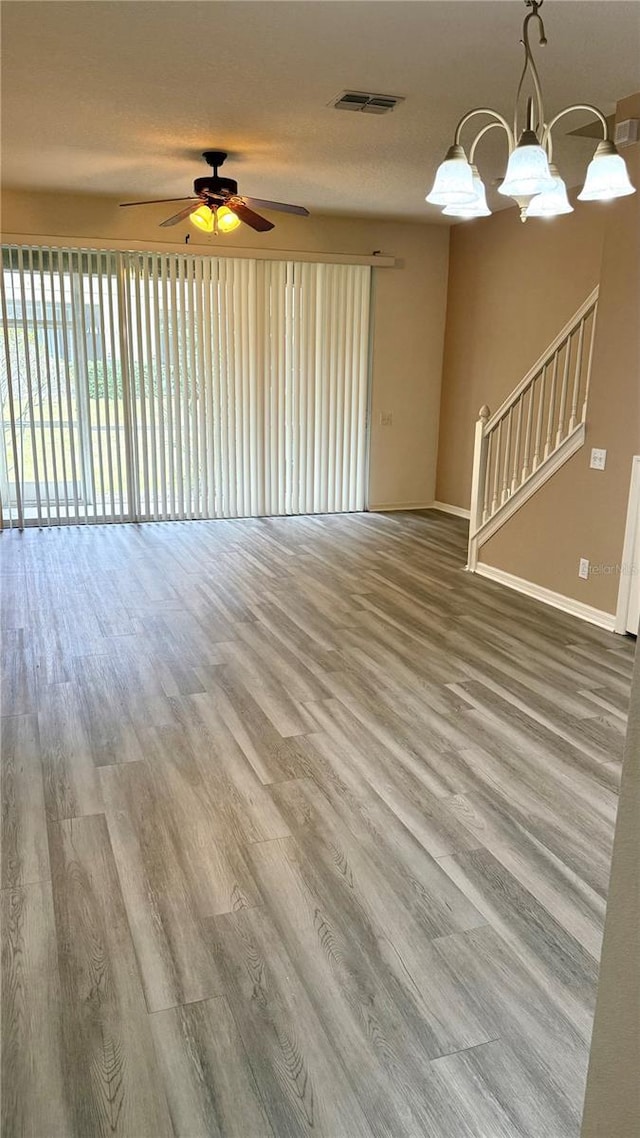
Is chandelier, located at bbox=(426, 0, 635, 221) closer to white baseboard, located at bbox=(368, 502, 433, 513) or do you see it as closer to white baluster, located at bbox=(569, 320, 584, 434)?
white baluster, located at bbox=(569, 320, 584, 434)

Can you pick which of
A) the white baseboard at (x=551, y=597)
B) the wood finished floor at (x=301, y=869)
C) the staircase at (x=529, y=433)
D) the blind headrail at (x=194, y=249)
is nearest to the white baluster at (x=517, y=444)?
the staircase at (x=529, y=433)

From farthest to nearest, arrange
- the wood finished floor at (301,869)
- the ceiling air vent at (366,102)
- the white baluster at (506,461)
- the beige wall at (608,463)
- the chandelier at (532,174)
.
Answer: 1. the white baluster at (506,461)
2. the beige wall at (608,463)
3. the ceiling air vent at (366,102)
4. the chandelier at (532,174)
5. the wood finished floor at (301,869)

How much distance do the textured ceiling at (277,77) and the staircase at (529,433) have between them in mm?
1419

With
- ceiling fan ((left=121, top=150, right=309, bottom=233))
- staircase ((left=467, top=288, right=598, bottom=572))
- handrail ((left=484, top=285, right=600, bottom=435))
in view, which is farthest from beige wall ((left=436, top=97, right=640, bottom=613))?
ceiling fan ((left=121, top=150, right=309, bottom=233))

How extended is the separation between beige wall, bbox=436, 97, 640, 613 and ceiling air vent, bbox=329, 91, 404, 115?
131 centimetres

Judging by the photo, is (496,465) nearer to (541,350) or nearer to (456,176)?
(541,350)

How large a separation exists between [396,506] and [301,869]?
6.58 meters

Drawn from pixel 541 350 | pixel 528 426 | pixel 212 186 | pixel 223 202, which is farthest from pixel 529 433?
pixel 212 186

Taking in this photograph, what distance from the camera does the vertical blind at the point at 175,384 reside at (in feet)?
23.1

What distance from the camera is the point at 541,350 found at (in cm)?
698

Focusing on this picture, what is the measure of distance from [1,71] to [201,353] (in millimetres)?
3598

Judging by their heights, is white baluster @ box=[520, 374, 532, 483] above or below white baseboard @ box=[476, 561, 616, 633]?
above

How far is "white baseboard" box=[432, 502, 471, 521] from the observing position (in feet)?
27.3

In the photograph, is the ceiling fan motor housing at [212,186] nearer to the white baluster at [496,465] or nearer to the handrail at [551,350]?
the handrail at [551,350]
